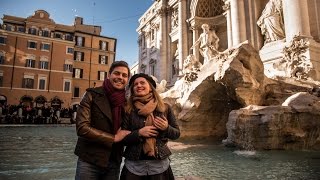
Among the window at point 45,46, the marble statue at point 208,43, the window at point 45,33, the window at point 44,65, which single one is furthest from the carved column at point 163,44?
the window at point 45,33

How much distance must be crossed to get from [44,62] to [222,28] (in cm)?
2043

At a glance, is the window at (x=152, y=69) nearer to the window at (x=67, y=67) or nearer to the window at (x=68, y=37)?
the window at (x=67, y=67)

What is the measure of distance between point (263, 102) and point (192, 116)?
249 centimetres

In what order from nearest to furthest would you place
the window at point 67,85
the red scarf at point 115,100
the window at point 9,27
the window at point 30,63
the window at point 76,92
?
the red scarf at point 115,100
the window at point 9,27
the window at point 30,63
the window at point 67,85
the window at point 76,92

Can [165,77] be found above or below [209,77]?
above

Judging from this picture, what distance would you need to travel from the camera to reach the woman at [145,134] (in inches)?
76.3

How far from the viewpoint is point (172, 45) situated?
25.8 metres

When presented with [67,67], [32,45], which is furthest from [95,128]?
[32,45]

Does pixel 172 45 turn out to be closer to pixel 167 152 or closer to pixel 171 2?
pixel 171 2

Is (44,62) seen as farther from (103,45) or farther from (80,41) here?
(103,45)

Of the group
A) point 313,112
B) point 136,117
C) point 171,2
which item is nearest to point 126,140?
point 136,117

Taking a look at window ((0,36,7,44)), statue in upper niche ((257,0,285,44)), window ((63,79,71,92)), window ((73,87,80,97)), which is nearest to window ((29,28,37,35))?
window ((0,36,7,44))

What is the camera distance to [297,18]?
12.3m

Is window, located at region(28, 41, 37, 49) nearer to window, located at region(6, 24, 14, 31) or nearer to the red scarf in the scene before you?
window, located at region(6, 24, 14, 31)
